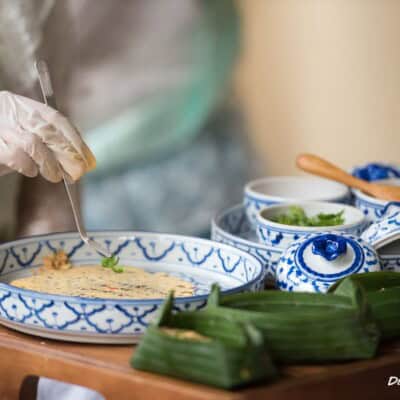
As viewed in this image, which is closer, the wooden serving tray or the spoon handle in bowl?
the wooden serving tray

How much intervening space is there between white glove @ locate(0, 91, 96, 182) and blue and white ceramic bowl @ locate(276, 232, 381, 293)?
12.0 inches

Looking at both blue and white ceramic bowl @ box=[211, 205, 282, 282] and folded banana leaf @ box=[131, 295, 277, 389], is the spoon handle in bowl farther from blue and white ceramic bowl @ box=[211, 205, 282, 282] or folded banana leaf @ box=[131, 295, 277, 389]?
folded banana leaf @ box=[131, 295, 277, 389]

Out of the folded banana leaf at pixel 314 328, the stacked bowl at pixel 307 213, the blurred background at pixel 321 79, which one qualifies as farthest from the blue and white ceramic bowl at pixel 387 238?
the blurred background at pixel 321 79

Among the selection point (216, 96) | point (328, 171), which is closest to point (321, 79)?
point (216, 96)

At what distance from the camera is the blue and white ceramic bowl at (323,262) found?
97 centimetres

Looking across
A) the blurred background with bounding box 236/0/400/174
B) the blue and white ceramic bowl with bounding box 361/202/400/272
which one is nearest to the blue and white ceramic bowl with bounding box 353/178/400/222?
the blue and white ceramic bowl with bounding box 361/202/400/272

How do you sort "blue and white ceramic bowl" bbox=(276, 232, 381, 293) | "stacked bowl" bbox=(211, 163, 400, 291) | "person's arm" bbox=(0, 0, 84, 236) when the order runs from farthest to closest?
"person's arm" bbox=(0, 0, 84, 236) < "stacked bowl" bbox=(211, 163, 400, 291) < "blue and white ceramic bowl" bbox=(276, 232, 381, 293)

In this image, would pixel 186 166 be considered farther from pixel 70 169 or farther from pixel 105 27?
pixel 70 169

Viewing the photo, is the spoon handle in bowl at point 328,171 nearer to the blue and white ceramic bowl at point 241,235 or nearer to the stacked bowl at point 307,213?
the stacked bowl at point 307,213

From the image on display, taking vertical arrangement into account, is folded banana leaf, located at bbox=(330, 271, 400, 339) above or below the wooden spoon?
below

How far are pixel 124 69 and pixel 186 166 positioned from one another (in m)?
0.55

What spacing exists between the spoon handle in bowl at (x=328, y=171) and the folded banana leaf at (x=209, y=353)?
20.8 inches

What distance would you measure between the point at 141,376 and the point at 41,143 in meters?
0.41

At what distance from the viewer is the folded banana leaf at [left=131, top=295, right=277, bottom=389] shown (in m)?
0.75
